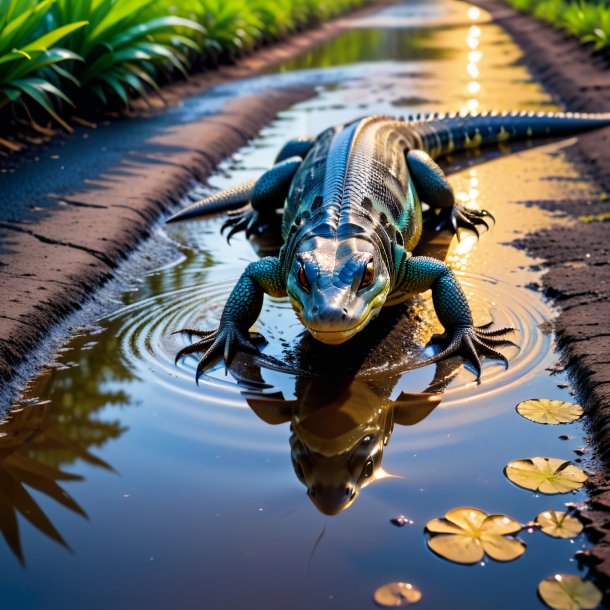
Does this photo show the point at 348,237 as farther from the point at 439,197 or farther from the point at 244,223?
the point at 244,223

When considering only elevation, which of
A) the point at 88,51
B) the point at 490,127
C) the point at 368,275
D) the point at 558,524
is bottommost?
the point at 490,127

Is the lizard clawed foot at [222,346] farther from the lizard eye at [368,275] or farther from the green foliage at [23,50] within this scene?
the green foliage at [23,50]

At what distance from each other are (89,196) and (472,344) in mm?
3202

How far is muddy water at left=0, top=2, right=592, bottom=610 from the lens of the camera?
2.33 m

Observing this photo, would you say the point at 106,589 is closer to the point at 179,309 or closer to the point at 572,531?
the point at 572,531

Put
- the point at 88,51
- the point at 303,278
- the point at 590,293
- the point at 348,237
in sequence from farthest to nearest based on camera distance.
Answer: the point at 88,51, the point at 590,293, the point at 348,237, the point at 303,278

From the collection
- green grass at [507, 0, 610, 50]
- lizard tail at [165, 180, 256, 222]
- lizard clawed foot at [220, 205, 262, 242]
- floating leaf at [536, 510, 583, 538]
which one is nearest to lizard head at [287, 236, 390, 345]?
floating leaf at [536, 510, 583, 538]

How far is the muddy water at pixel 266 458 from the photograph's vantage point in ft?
7.66

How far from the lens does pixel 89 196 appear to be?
227 inches

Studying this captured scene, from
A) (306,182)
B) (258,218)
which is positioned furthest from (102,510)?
(258,218)

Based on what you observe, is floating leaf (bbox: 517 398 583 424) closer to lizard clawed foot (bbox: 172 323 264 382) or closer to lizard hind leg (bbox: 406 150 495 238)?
lizard clawed foot (bbox: 172 323 264 382)

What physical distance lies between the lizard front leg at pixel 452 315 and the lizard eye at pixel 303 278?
2.13 ft

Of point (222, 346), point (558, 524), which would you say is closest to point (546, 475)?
point (558, 524)

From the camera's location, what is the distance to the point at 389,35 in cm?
1900
